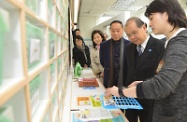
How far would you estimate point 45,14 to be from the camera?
0.65 m

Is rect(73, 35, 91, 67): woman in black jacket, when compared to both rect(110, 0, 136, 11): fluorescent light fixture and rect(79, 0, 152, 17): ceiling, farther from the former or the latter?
rect(110, 0, 136, 11): fluorescent light fixture

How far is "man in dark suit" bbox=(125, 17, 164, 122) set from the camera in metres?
1.42

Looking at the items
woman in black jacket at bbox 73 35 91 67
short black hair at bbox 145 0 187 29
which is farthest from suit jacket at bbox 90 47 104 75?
short black hair at bbox 145 0 187 29

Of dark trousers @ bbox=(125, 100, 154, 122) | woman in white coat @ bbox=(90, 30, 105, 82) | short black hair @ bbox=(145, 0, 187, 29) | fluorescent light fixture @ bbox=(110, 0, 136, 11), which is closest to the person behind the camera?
short black hair @ bbox=(145, 0, 187, 29)

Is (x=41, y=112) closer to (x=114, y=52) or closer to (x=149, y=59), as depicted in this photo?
(x=149, y=59)

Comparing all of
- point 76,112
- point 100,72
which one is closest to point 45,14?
point 76,112

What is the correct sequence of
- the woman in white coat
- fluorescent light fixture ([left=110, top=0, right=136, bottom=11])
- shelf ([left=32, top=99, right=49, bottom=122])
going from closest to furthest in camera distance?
shelf ([left=32, top=99, right=49, bottom=122]) < the woman in white coat < fluorescent light fixture ([left=110, top=0, right=136, bottom=11])

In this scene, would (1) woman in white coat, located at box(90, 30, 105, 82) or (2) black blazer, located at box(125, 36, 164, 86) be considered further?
(1) woman in white coat, located at box(90, 30, 105, 82)

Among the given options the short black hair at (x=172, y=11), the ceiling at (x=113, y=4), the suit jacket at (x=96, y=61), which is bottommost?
the suit jacket at (x=96, y=61)

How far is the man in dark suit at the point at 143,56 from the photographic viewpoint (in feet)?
4.66

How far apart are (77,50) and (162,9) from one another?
7.51 ft

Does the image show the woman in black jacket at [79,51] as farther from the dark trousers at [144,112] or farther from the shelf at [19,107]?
the shelf at [19,107]

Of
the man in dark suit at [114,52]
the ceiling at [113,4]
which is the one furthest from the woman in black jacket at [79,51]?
the ceiling at [113,4]

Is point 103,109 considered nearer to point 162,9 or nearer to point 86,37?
point 162,9
